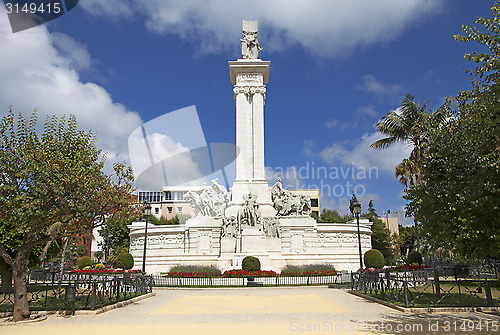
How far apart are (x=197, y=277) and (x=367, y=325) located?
14417 millimetres

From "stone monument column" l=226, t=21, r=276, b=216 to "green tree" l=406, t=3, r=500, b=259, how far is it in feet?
73.6

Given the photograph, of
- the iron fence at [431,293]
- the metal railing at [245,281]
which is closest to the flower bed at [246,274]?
the metal railing at [245,281]

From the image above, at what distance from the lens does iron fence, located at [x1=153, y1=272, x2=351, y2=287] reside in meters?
21.5

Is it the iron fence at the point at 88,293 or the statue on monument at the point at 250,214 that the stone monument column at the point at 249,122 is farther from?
the iron fence at the point at 88,293

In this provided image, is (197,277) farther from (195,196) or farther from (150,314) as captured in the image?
(195,196)

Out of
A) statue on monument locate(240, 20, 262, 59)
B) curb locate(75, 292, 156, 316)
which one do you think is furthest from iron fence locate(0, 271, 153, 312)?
statue on monument locate(240, 20, 262, 59)

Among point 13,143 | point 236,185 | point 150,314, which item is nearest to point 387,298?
point 150,314

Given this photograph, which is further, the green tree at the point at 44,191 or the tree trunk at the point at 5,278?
the tree trunk at the point at 5,278

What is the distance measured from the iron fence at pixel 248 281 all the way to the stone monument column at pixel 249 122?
12.9m

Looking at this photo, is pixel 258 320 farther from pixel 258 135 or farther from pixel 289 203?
pixel 258 135

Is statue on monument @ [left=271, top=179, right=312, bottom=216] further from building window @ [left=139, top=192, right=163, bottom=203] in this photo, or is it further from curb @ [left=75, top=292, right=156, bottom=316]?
building window @ [left=139, top=192, right=163, bottom=203]

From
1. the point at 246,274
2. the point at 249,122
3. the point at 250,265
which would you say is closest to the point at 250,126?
the point at 249,122

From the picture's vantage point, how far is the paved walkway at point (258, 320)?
9.55 metres

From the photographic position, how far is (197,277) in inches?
893
